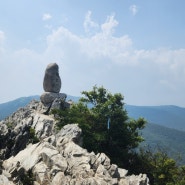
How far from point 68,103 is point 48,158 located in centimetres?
3372

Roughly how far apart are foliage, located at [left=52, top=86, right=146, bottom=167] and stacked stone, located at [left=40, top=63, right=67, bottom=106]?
7500 millimetres

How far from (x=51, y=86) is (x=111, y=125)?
Answer: 1806 centimetres

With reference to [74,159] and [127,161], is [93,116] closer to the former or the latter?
[127,161]

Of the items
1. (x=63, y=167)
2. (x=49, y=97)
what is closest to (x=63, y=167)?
(x=63, y=167)

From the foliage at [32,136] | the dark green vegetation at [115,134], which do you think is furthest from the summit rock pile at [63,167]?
the dark green vegetation at [115,134]

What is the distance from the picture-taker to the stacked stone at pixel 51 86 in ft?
225

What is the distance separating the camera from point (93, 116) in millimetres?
59125

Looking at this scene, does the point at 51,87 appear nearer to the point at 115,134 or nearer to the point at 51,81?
the point at 51,81

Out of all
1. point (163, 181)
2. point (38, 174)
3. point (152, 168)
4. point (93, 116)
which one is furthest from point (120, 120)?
point (38, 174)

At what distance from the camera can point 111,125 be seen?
58.3 m

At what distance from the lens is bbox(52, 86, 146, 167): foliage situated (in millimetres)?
54281

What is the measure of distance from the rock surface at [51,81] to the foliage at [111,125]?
32.4ft

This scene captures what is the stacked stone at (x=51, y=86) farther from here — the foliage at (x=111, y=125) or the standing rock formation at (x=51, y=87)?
the foliage at (x=111, y=125)

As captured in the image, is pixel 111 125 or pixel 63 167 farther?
pixel 111 125
